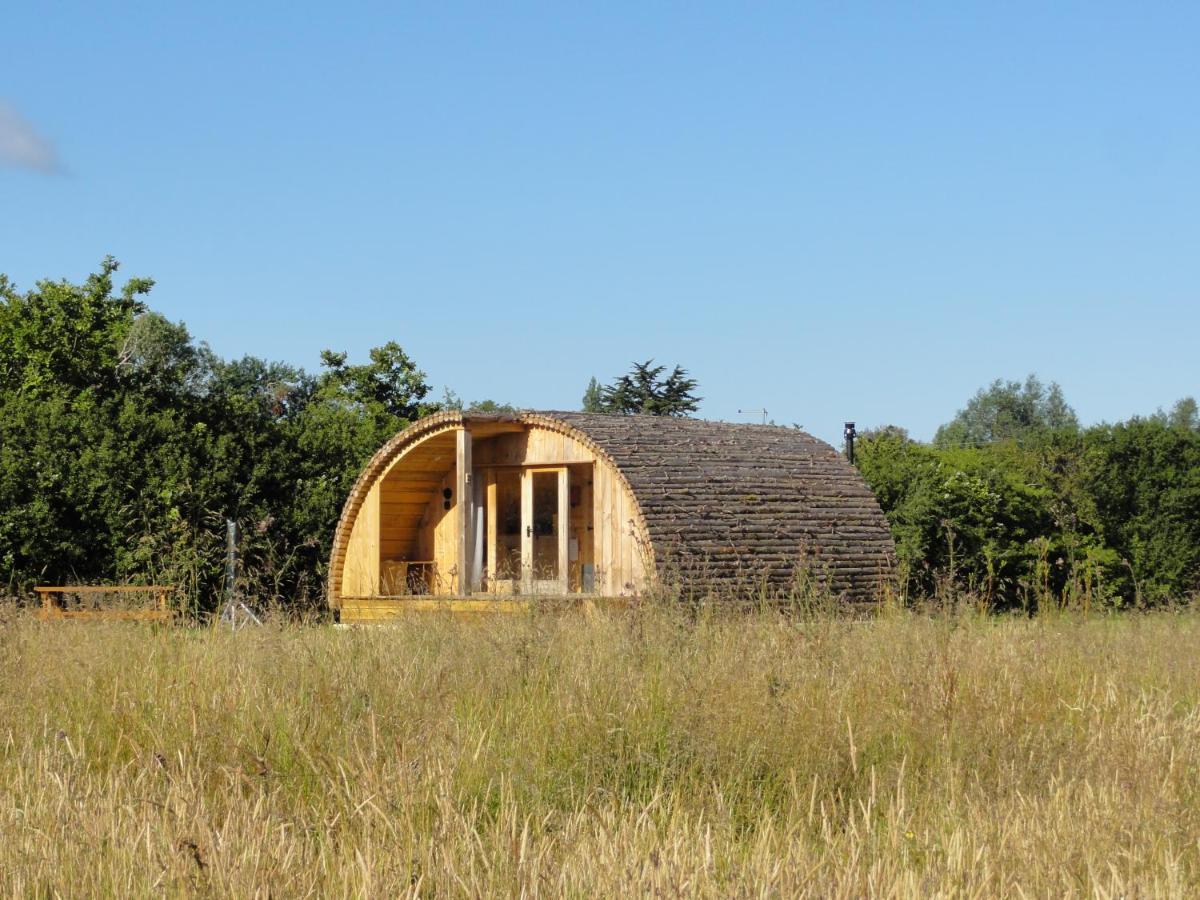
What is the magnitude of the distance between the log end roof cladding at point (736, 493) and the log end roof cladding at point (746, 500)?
2cm

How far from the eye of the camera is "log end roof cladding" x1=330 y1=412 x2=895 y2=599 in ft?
59.2

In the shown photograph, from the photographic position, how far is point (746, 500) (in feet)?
62.1

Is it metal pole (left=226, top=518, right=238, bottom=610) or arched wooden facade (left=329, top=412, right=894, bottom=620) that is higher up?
arched wooden facade (left=329, top=412, right=894, bottom=620)

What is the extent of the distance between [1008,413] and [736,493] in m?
72.0

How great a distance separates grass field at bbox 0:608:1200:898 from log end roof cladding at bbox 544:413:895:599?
8.57 metres

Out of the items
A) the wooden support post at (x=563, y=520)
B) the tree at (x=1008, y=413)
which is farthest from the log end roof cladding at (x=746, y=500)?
the tree at (x=1008, y=413)

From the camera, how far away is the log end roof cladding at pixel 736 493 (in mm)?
18031

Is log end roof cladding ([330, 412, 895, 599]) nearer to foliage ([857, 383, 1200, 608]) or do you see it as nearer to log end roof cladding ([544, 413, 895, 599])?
log end roof cladding ([544, 413, 895, 599])

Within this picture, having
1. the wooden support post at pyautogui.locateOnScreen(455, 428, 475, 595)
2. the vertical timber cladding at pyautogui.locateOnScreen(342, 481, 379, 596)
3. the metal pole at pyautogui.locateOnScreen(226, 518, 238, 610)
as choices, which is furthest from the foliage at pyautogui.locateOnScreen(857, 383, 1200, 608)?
the metal pole at pyautogui.locateOnScreen(226, 518, 238, 610)

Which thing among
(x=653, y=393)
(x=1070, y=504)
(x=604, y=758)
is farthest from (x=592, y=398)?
(x=604, y=758)

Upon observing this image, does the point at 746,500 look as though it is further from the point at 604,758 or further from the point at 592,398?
the point at 592,398

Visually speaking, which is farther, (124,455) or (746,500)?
(124,455)

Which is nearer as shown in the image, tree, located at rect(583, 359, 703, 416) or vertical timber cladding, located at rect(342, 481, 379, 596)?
vertical timber cladding, located at rect(342, 481, 379, 596)

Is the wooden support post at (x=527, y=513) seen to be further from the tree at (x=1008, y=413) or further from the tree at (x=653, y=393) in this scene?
the tree at (x=1008, y=413)
